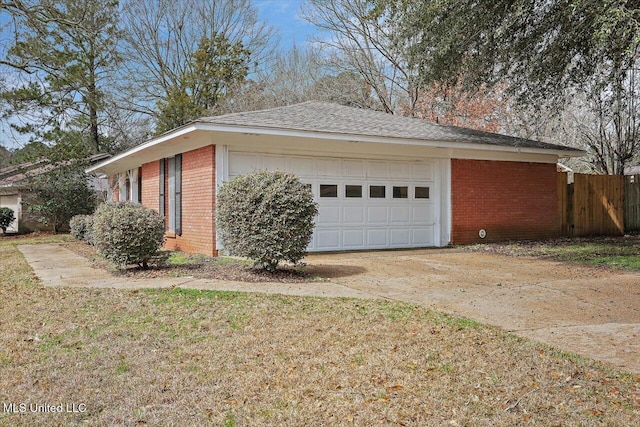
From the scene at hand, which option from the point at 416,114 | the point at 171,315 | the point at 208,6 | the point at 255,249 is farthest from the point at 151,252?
the point at 208,6

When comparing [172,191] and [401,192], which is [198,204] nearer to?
[172,191]

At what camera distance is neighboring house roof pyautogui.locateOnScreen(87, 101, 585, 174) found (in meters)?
10.5

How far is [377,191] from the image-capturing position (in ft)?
43.1

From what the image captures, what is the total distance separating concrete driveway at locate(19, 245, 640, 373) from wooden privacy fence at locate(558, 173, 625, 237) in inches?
234

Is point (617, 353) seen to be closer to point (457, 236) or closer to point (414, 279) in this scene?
point (414, 279)

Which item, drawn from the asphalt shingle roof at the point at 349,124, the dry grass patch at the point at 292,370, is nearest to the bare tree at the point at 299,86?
the asphalt shingle roof at the point at 349,124

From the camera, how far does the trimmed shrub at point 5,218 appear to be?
2452 cm

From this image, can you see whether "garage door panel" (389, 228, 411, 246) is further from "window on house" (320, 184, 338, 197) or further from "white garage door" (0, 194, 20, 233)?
"white garage door" (0, 194, 20, 233)

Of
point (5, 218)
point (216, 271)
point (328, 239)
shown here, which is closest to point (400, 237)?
point (328, 239)

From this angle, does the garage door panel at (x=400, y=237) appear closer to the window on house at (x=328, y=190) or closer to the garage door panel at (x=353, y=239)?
the garage door panel at (x=353, y=239)

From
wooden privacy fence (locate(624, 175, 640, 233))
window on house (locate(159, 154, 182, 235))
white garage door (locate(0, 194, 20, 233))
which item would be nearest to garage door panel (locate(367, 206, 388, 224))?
window on house (locate(159, 154, 182, 235))

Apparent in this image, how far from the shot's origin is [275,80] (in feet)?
93.6

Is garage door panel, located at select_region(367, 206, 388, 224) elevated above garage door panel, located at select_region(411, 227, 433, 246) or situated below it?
above

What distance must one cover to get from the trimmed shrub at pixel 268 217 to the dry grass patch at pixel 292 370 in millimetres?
2022
